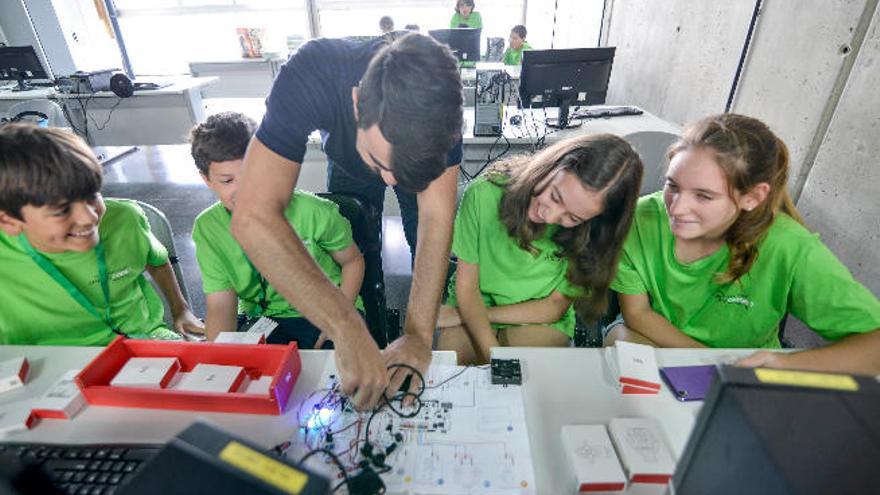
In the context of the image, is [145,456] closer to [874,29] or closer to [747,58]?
[874,29]

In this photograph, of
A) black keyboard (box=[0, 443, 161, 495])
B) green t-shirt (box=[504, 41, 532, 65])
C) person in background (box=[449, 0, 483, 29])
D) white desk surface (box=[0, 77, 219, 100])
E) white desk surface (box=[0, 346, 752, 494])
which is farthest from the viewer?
person in background (box=[449, 0, 483, 29])

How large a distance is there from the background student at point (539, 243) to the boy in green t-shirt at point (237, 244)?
1.24 ft

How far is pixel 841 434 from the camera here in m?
0.35

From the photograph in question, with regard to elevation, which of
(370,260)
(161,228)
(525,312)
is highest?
(161,228)

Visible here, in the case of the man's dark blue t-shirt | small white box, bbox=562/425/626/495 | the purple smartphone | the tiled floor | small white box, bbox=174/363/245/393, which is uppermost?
the man's dark blue t-shirt

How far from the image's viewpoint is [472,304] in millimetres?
1344

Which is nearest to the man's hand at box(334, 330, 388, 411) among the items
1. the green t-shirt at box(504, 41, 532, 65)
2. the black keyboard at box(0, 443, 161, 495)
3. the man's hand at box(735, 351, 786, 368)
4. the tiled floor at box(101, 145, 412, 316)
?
the black keyboard at box(0, 443, 161, 495)

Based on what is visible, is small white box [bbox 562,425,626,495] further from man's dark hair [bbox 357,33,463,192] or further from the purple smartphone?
man's dark hair [bbox 357,33,463,192]

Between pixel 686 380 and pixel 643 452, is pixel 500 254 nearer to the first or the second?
pixel 686 380

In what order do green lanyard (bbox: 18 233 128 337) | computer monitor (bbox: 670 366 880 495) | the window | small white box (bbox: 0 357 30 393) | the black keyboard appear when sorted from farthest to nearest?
1. the window
2. green lanyard (bbox: 18 233 128 337)
3. small white box (bbox: 0 357 30 393)
4. the black keyboard
5. computer monitor (bbox: 670 366 880 495)

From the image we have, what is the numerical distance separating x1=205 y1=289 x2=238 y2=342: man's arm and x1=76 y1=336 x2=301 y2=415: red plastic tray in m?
0.39

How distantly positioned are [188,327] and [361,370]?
92cm

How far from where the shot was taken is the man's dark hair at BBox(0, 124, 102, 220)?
3.29 ft

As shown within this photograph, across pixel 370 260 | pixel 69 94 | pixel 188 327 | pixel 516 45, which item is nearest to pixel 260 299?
pixel 188 327
